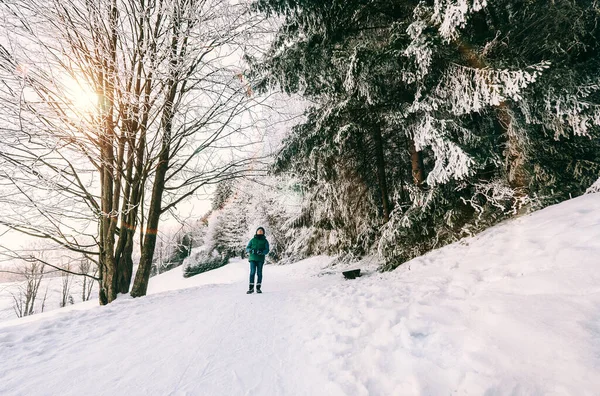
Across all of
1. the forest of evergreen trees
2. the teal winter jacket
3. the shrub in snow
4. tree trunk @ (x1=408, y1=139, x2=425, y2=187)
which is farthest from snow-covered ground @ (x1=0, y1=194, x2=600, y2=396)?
the shrub in snow

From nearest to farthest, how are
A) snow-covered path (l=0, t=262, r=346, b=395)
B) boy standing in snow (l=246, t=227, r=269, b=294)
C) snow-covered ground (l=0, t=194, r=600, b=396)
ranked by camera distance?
snow-covered ground (l=0, t=194, r=600, b=396), snow-covered path (l=0, t=262, r=346, b=395), boy standing in snow (l=246, t=227, r=269, b=294)

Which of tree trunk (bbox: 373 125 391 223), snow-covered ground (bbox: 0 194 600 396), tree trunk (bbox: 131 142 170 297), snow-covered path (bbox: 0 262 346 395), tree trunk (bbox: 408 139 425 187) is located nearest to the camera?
snow-covered ground (bbox: 0 194 600 396)

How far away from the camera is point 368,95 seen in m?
5.06

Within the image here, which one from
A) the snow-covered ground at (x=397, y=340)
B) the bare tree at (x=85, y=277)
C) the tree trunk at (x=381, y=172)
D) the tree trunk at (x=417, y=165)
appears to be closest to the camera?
the snow-covered ground at (x=397, y=340)

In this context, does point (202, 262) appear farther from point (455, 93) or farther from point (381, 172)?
point (455, 93)

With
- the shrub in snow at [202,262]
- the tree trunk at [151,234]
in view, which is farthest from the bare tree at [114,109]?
the shrub in snow at [202,262]

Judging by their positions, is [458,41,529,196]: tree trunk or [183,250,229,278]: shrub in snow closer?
[458,41,529,196]: tree trunk

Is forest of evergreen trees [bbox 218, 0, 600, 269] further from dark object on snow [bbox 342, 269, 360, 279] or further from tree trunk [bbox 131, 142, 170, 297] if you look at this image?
tree trunk [bbox 131, 142, 170, 297]

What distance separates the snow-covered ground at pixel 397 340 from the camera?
5.30 ft

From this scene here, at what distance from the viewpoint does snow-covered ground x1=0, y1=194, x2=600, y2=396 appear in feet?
5.30

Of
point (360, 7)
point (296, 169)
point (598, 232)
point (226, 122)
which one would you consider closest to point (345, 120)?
point (296, 169)

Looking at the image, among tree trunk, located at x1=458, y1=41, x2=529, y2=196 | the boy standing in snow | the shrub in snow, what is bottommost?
the shrub in snow

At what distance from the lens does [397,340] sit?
2.33 metres

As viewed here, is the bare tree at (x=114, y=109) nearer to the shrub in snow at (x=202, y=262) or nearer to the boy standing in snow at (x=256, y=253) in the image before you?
the boy standing in snow at (x=256, y=253)
